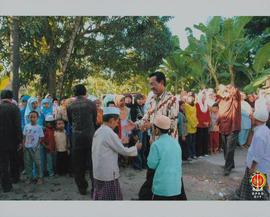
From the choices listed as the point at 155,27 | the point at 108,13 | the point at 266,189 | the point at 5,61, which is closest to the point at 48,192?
the point at 5,61

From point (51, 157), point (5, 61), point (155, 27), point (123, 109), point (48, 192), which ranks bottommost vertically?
point (48, 192)

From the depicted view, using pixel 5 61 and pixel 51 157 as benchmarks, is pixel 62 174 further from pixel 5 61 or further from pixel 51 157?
pixel 5 61

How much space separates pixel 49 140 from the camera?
423cm

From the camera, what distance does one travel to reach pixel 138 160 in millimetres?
4715

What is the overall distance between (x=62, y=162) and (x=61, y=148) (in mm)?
249

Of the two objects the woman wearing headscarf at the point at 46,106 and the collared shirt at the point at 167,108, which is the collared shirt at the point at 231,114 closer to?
the collared shirt at the point at 167,108

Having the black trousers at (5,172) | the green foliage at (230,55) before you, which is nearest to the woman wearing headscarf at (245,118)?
the green foliage at (230,55)

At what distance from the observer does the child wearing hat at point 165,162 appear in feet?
7.59

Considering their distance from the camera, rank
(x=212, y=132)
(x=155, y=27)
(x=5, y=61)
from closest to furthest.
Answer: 1. (x=5, y=61)
2. (x=155, y=27)
3. (x=212, y=132)

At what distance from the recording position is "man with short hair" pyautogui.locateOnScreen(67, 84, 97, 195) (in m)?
3.43

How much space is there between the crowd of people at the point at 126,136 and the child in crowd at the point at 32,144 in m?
0.01

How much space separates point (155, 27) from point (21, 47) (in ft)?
8.21

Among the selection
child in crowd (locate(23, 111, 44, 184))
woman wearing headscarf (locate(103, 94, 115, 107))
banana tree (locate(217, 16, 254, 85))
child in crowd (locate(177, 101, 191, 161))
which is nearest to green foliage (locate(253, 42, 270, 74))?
banana tree (locate(217, 16, 254, 85))

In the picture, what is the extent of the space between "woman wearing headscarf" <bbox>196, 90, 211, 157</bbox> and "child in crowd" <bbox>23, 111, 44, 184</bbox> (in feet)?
10.6
